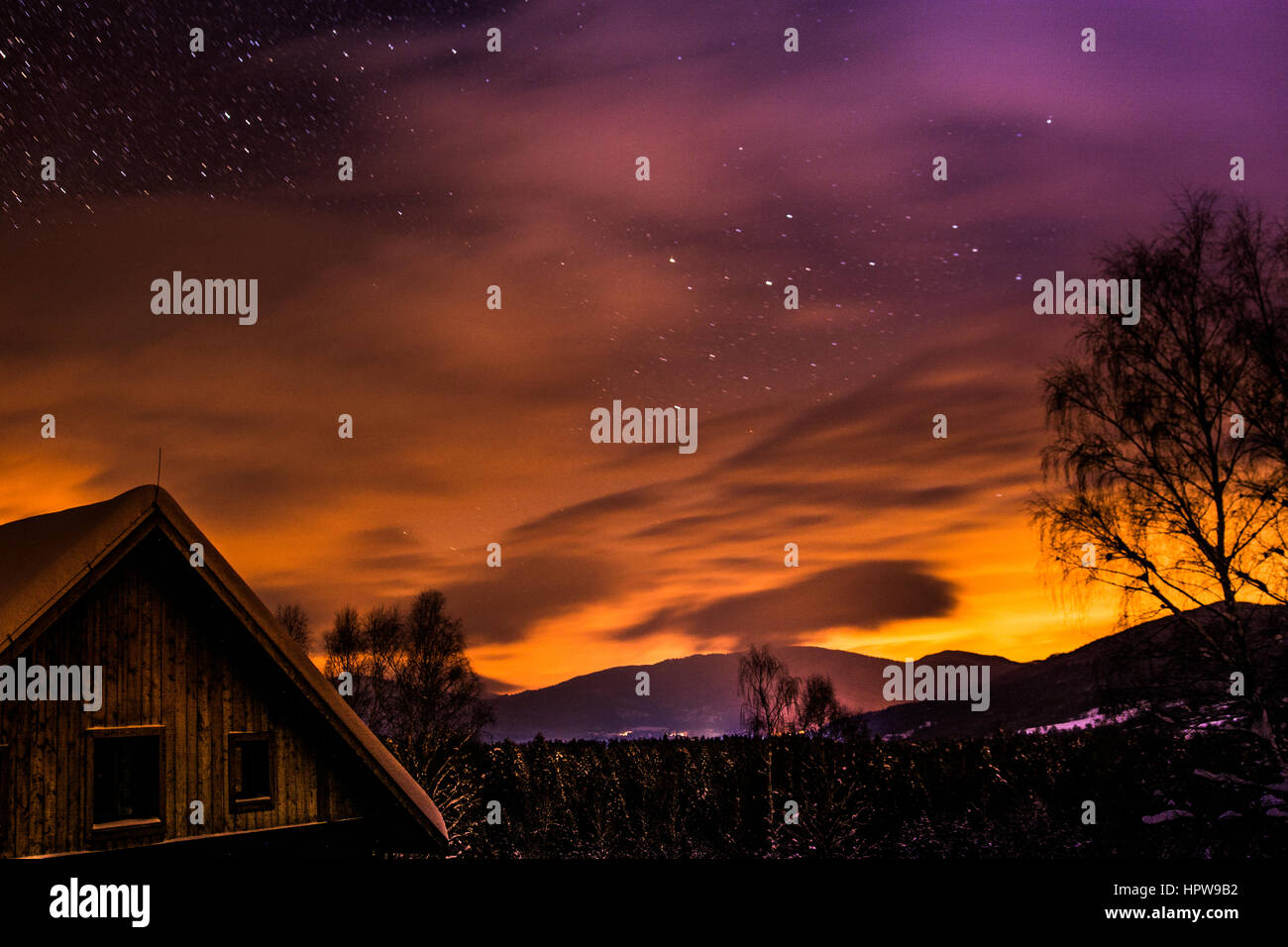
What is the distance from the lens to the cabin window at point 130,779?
14.1 m

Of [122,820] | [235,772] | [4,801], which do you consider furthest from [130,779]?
[4,801]

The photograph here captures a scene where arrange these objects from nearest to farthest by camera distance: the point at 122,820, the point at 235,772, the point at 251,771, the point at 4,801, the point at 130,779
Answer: the point at 4,801 < the point at 122,820 < the point at 130,779 < the point at 235,772 < the point at 251,771

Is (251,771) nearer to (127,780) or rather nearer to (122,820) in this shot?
(127,780)

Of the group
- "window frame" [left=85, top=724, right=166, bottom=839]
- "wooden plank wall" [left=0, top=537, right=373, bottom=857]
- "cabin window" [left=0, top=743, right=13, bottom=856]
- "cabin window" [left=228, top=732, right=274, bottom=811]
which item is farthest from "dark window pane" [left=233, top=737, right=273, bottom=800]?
"cabin window" [left=0, top=743, right=13, bottom=856]

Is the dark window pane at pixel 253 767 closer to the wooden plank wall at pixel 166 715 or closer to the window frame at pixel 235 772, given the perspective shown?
the window frame at pixel 235 772

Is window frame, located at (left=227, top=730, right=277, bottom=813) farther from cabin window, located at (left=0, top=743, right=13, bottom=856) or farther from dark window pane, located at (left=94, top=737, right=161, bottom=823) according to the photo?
cabin window, located at (left=0, top=743, right=13, bottom=856)

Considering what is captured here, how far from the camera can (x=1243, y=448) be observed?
23797mm

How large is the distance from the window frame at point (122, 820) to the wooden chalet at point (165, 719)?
2 centimetres

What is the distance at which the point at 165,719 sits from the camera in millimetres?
14469

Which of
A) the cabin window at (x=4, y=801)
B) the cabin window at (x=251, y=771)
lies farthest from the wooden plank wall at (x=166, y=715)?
the cabin window at (x=251, y=771)

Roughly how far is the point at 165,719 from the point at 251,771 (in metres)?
1.87

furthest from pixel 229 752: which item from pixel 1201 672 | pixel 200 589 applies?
pixel 1201 672
